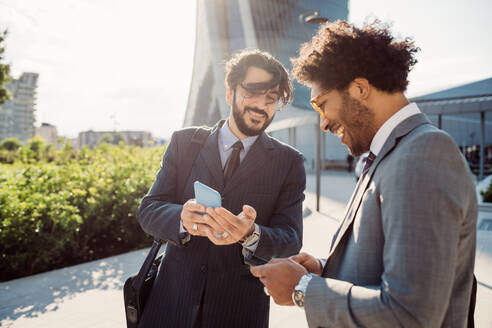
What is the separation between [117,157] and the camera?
851 cm

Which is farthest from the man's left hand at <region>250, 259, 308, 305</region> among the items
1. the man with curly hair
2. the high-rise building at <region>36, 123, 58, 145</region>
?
the high-rise building at <region>36, 123, 58, 145</region>

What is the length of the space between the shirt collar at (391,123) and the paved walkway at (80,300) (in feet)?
8.44

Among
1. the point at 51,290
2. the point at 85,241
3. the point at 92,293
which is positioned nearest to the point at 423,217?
the point at 92,293

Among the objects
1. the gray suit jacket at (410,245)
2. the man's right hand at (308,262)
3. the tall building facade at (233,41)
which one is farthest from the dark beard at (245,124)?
the tall building facade at (233,41)

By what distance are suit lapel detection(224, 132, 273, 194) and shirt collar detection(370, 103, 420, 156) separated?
0.75 meters

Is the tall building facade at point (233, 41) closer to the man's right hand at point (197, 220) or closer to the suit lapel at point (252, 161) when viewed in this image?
the suit lapel at point (252, 161)

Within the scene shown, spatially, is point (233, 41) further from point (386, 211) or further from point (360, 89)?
point (386, 211)

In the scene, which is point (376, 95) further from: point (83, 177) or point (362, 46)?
point (83, 177)

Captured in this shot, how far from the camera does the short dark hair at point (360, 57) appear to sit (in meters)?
1.17

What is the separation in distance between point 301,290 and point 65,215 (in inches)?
163

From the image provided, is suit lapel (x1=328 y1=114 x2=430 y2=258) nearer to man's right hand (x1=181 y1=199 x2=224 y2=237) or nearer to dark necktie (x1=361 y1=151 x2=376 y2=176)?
dark necktie (x1=361 y1=151 x2=376 y2=176)

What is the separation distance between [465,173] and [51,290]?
13.8 ft

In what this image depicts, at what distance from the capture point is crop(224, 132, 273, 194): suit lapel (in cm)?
174

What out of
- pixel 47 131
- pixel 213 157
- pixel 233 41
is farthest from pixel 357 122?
pixel 47 131
